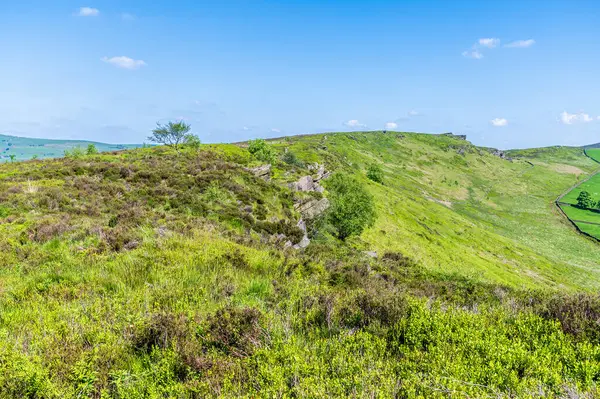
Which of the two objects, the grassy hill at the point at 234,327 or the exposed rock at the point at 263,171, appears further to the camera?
the exposed rock at the point at 263,171

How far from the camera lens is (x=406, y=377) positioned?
3943mm

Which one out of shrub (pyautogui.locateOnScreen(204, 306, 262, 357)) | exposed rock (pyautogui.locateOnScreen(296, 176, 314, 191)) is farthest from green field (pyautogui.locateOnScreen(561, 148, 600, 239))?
shrub (pyautogui.locateOnScreen(204, 306, 262, 357))

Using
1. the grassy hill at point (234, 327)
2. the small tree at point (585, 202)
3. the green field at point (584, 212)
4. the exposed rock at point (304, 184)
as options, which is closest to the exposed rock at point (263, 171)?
the exposed rock at point (304, 184)

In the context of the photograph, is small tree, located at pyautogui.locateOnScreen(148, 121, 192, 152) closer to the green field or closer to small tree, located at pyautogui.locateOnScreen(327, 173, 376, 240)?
small tree, located at pyautogui.locateOnScreen(327, 173, 376, 240)

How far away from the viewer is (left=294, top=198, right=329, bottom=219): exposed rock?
31.1m

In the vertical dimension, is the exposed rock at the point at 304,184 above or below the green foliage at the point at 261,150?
below

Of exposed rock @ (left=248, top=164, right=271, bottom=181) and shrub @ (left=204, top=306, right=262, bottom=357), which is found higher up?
exposed rock @ (left=248, top=164, right=271, bottom=181)

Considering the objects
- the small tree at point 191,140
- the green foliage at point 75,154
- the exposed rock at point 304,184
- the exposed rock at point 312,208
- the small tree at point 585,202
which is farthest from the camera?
the small tree at point 585,202

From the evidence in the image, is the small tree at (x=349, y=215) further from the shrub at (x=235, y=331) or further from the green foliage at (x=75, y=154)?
the green foliage at (x=75, y=154)

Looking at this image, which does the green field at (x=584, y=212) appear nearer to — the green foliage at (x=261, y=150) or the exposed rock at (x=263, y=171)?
the green foliage at (x=261, y=150)

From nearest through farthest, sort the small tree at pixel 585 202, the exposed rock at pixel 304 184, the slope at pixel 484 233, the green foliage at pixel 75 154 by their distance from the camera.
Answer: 1. the exposed rock at pixel 304 184
2. the green foliage at pixel 75 154
3. the slope at pixel 484 233
4. the small tree at pixel 585 202

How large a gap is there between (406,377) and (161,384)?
3.40 m

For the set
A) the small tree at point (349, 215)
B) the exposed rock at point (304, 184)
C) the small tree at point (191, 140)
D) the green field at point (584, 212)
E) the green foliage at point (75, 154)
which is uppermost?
the small tree at point (191, 140)

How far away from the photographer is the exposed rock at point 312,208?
3112 centimetres
